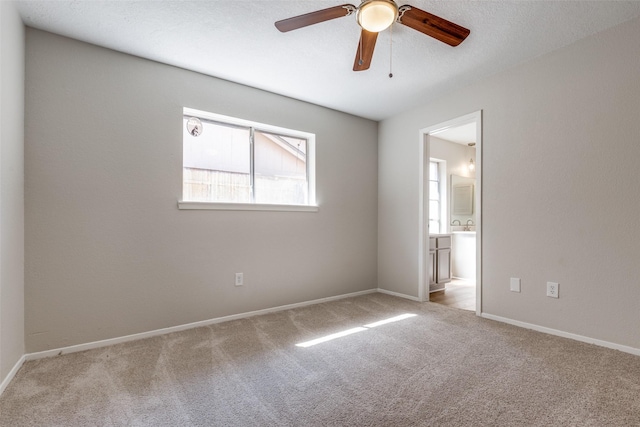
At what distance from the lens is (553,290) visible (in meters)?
2.62

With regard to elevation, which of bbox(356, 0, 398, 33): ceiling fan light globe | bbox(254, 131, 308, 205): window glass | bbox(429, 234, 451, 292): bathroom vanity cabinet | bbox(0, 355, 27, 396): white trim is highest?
bbox(356, 0, 398, 33): ceiling fan light globe

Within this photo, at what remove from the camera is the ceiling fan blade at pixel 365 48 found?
1.96m

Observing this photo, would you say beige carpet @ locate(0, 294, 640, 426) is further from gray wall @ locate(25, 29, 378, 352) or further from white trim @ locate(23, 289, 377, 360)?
gray wall @ locate(25, 29, 378, 352)

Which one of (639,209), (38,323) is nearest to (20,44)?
(38,323)

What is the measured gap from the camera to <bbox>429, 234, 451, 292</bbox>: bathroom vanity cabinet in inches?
166

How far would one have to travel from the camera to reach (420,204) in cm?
377

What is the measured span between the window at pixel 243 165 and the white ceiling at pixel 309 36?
0.51 m

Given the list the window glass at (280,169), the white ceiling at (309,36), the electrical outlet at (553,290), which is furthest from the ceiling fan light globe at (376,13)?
the electrical outlet at (553,290)

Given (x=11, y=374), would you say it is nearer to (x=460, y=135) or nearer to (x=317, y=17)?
(x=317, y=17)

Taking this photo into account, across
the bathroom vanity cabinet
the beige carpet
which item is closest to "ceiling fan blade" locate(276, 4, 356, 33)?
the beige carpet

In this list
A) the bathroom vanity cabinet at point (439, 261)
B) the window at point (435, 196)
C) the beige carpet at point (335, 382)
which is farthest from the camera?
the window at point (435, 196)

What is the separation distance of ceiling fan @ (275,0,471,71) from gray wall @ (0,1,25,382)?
5.49 ft

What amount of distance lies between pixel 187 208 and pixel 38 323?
52.0 inches

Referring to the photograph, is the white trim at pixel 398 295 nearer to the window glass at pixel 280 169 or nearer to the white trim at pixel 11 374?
the window glass at pixel 280 169
